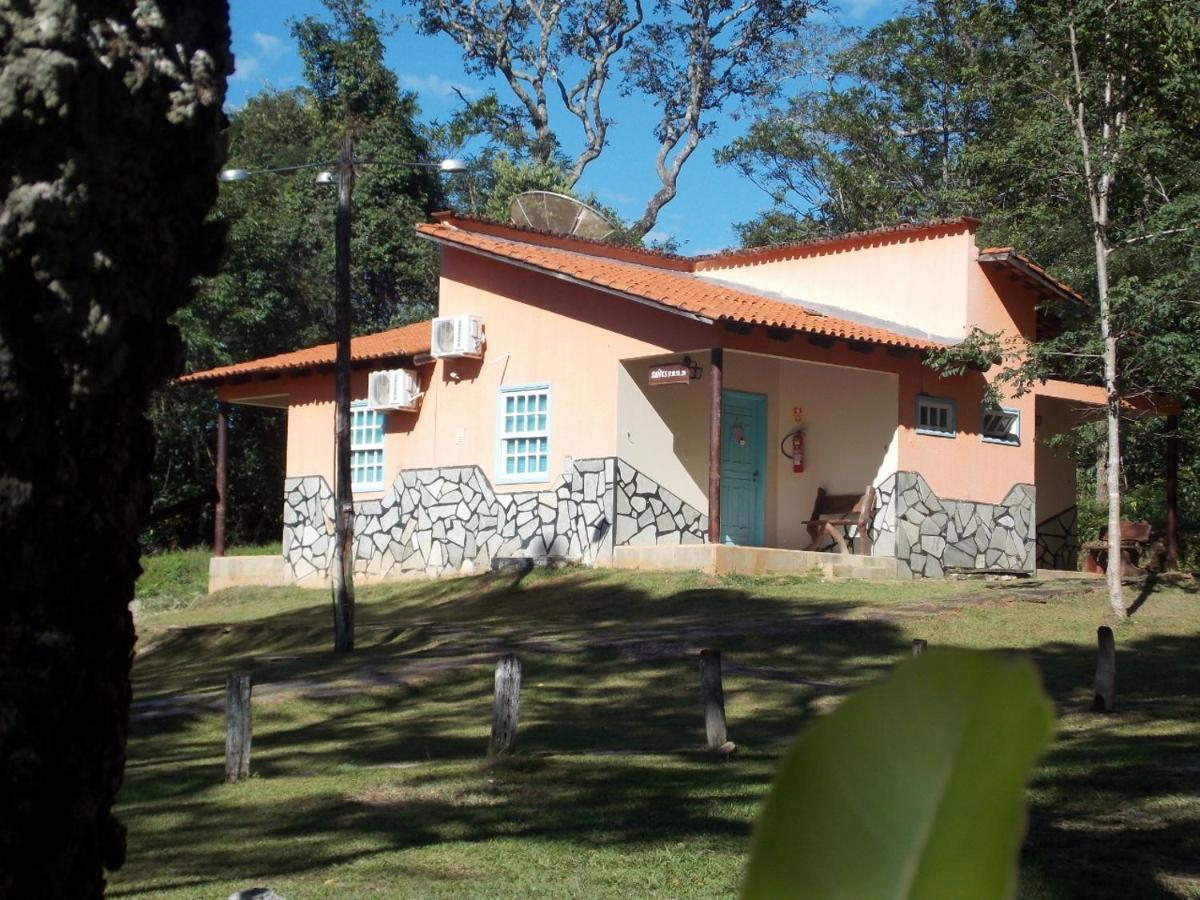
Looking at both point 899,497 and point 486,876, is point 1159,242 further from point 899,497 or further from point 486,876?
point 486,876

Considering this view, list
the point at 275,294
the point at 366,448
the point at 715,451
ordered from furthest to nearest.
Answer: the point at 275,294
the point at 366,448
the point at 715,451

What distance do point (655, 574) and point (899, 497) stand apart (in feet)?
12.8

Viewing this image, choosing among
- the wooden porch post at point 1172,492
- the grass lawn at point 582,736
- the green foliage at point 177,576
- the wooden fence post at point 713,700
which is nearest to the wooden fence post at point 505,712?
the grass lawn at point 582,736

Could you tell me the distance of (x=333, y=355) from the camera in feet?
72.4

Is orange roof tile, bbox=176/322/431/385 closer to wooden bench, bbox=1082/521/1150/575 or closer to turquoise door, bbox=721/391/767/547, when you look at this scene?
turquoise door, bbox=721/391/767/547

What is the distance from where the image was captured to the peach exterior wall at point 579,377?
59.9ft

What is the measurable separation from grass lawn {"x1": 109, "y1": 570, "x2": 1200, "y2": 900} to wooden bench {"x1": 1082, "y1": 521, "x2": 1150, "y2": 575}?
9.28 feet

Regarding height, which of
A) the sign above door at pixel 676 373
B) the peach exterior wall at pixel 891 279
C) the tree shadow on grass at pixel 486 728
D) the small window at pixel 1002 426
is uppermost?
the peach exterior wall at pixel 891 279

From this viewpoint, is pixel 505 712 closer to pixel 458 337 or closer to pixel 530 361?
pixel 530 361

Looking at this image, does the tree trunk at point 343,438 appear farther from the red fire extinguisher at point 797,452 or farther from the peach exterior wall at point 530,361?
the red fire extinguisher at point 797,452

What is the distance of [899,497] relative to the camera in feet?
62.2

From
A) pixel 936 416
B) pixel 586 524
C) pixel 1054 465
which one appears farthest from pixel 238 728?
pixel 1054 465

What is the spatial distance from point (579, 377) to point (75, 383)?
16.3 metres

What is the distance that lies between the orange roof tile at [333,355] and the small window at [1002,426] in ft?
26.7
